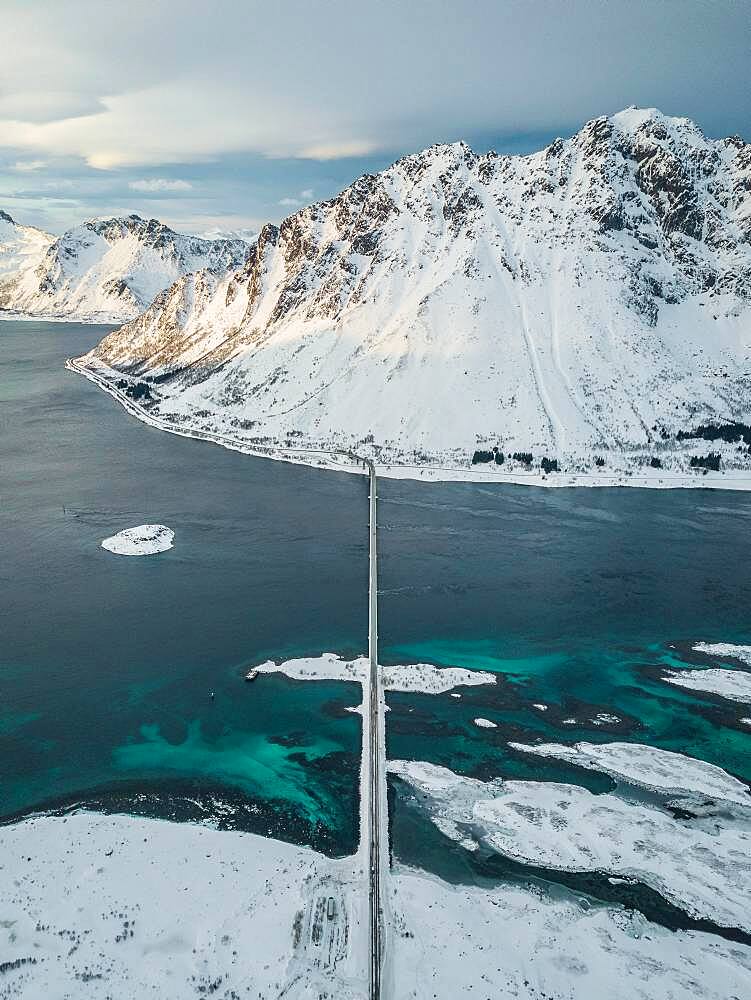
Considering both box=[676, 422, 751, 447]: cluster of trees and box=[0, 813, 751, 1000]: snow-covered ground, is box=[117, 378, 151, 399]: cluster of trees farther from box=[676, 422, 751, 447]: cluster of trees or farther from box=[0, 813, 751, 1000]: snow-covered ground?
box=[0, 813, 751, 1000]: snow-covered ground

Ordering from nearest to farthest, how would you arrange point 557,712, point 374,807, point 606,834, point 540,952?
1. point 540,952
2. point 606,834
3. point 374,807
4. point 557,712

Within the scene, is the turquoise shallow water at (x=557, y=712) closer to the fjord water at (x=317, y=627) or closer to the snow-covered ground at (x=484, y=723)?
the fjord water at (x=317, y=627)

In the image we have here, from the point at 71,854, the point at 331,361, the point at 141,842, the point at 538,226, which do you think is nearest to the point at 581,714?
the point at 141,842

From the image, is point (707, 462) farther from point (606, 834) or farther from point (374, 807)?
point (374, 807)

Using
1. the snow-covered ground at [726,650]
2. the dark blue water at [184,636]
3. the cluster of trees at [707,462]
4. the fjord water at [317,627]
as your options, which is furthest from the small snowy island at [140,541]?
the cluster of trees at [707,462]

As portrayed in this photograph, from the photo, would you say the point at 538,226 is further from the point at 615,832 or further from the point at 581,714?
the point at 615,832

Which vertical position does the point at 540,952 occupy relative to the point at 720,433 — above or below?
below

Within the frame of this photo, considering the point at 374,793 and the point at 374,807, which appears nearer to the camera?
the point at 374,807

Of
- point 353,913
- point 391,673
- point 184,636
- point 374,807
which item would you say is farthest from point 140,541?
point 353,913
